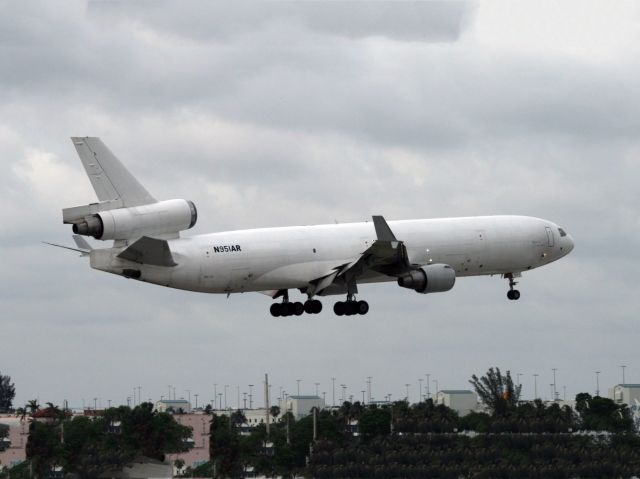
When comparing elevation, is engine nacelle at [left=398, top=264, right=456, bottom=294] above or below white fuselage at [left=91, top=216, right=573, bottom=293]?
below

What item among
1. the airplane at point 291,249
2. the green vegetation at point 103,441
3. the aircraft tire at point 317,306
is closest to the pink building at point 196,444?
the green vegetation at point 103,441

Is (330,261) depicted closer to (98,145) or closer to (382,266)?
(382,266)

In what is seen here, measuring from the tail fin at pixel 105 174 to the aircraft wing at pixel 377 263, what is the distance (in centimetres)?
1255

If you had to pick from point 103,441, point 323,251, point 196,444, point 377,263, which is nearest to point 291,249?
point 323,251

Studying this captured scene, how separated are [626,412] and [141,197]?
334ft

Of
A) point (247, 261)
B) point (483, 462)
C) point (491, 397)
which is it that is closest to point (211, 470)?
point (483, 462)

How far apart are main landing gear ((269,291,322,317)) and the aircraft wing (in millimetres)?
1983

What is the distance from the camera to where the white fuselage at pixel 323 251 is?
7969 cm

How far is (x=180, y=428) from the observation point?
13212cm

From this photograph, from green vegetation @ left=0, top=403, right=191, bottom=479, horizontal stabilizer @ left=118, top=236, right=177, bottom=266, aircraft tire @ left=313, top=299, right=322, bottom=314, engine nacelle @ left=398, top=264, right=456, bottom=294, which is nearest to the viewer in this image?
green vegetation @ left=0, top=403, right=191, bottom=479

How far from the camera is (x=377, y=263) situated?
276 ft

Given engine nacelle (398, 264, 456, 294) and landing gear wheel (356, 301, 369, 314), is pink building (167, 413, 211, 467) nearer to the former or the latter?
landing gear wheel (356, 301, 369, 314)

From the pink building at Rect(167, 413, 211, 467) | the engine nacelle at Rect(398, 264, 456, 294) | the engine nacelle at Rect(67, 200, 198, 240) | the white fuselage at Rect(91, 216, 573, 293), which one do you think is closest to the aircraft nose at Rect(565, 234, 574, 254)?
the white fuselage at Rect(91, 216, 573, 293)

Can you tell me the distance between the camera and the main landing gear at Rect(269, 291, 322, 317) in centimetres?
8806
